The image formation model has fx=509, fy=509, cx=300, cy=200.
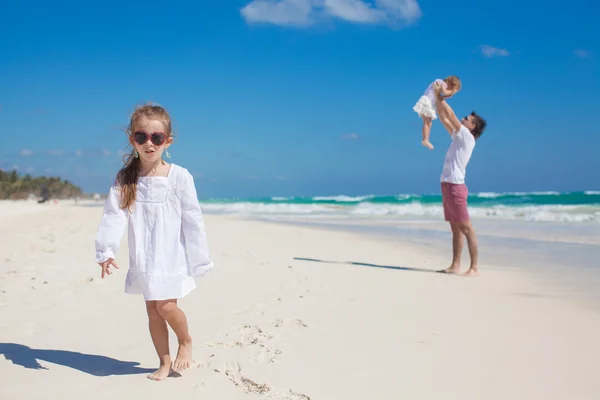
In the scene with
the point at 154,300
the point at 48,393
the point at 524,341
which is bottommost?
the point at 48,393

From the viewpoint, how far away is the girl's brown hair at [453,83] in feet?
19.1

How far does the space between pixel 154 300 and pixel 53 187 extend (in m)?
38.7

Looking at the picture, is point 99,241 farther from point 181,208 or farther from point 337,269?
point 337,269

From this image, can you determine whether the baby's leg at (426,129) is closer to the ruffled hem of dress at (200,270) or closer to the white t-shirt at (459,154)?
the white t-shirt at (459,154)

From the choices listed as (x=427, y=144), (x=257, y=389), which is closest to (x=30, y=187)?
(x=427, y=144)

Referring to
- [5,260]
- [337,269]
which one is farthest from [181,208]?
[5,260]

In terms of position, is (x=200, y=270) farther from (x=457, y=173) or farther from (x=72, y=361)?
(x=457, y=173)

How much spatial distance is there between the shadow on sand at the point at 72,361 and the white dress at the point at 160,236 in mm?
492

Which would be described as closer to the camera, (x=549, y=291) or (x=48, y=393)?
(x=48, y=393)

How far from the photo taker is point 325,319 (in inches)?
148

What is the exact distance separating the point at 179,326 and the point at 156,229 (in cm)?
55

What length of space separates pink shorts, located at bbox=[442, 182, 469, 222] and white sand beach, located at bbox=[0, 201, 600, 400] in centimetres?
71

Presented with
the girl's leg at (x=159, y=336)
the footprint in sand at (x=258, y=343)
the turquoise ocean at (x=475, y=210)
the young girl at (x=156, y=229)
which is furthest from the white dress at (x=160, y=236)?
the turquoise ocean at (x=475, y=210)

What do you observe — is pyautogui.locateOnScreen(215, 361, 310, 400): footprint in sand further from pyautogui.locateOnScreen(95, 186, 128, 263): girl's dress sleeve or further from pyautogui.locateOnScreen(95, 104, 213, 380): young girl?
pyautogui.locateOnScreen(95, 186, 128, 263): girl's dress sleeve
